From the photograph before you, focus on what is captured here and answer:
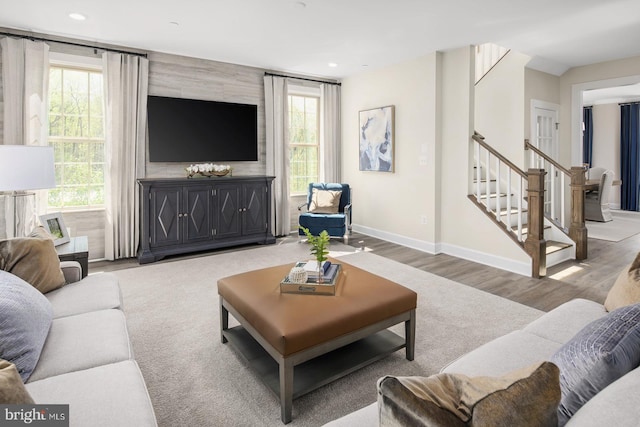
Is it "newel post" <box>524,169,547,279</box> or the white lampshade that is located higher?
the white lampshade

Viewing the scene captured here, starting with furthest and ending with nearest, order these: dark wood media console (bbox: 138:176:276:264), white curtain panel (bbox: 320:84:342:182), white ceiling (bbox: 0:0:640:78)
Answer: white curtain panel (bbox: 320:84:342:182)
dark wood media console (bbox: 138:176:276:264)
white ceiling (bbox: 0:0:640:78)

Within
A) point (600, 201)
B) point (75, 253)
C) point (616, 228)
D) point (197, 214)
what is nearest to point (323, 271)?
point (75, 253)

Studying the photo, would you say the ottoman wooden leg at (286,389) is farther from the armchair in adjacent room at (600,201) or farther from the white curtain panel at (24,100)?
the armchair in adjacent room at (600,201)

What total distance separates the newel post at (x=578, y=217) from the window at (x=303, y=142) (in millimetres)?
3828

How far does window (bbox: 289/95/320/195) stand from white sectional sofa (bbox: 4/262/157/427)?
4519 millimetres

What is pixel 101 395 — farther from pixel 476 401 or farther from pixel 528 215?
pixel 528 215

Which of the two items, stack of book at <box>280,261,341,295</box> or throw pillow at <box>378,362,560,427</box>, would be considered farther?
stack of book at <box>280,261,341,295</box>

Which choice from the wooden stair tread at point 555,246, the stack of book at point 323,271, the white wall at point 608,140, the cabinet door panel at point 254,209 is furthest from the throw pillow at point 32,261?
the white wall at point 608,140

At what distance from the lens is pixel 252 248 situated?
18.1ft

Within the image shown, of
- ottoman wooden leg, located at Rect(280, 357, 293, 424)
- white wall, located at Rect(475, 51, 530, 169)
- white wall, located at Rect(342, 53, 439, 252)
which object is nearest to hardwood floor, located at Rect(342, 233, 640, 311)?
white wall, located at Rect(342, 53, 439, 252)

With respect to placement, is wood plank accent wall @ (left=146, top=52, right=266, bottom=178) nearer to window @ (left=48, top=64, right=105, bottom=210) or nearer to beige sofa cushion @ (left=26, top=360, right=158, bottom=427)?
window @ (left=48, top=64, right=105, bottom=210)

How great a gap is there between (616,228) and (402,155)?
14.0 feet

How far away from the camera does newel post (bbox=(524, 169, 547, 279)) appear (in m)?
4.09

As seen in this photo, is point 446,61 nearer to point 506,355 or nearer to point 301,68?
point 301,68
